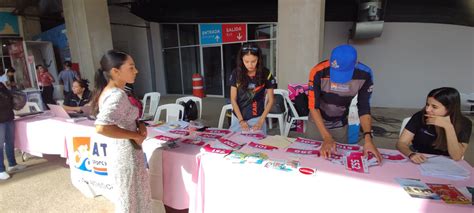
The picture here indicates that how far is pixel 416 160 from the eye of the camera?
4.48 ft

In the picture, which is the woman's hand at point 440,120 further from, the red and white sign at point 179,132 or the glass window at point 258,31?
the glass window at point 258,31

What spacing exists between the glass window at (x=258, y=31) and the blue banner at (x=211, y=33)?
101cm

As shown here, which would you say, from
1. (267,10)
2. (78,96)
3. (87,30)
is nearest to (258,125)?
(78,96)

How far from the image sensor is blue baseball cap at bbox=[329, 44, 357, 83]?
147 cm

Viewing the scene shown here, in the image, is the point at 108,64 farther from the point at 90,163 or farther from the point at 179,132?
the point at 90,163

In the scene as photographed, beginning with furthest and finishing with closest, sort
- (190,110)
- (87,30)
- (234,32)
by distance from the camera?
(234,32), (87,30), (190,110)

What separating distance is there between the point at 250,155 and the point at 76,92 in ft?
8.54

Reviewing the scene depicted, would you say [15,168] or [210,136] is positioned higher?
[210,136]

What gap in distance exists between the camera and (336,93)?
1.64 m

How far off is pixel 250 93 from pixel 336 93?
2.35ft

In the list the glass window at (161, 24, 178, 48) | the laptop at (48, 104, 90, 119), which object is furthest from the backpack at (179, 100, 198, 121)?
the glass window at (161, 24, 178, 48)

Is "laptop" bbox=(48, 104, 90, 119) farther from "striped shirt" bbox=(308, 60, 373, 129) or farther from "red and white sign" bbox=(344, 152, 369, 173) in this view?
"red and white sign" bbox=(344, 152, 369, 173)

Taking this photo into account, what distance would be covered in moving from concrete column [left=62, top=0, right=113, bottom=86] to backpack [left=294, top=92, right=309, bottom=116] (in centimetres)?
512

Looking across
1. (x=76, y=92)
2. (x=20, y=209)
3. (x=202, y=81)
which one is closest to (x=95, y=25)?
(x=202, y=81)
